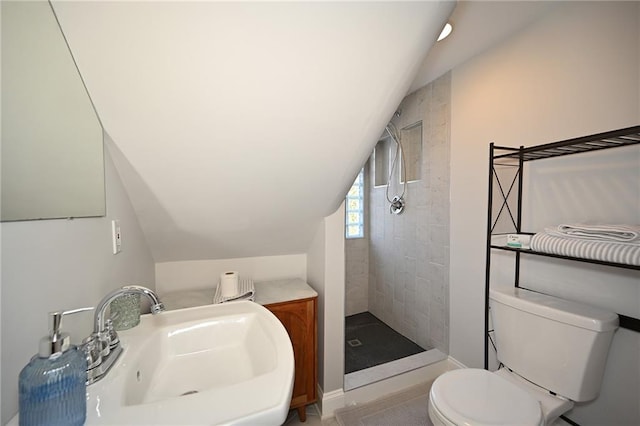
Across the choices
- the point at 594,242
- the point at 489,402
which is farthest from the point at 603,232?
the point at 489,402

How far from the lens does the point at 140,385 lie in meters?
0.75

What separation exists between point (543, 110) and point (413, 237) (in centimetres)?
128

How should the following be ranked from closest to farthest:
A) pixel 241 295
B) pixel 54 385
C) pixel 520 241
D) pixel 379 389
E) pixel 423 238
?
pixel 54 385 → pixel 520 241 → pixel 241 295 → pixel 379 389 → pixel 423 238

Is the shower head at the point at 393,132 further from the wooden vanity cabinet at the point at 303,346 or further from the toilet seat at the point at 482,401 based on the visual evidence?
the toilet seat at the point at 482,401

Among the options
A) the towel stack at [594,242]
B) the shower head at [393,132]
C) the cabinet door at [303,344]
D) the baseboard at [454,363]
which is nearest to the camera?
the towel stack at [594,242]

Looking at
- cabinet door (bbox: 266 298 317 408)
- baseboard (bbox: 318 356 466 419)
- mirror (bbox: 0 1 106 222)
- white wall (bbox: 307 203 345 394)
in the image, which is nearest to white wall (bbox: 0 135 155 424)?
mirror (bbox: 0 1 106 222)

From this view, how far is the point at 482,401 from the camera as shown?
Result: 1062 millimetres

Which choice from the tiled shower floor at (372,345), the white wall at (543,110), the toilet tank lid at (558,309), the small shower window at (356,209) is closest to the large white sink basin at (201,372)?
the toilet tank lid at (558,309)

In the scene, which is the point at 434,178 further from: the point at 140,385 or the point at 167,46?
the point at 140,385

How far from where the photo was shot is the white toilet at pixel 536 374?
1016 mm

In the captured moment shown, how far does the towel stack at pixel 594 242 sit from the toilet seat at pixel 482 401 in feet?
2.14

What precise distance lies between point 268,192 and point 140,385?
892mm

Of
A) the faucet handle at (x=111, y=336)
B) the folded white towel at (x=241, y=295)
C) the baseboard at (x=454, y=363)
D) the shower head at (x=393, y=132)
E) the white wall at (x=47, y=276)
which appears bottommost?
the baseboard at (x=454, y=363)

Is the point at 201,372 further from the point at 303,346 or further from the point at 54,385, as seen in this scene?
the point at 303,346
